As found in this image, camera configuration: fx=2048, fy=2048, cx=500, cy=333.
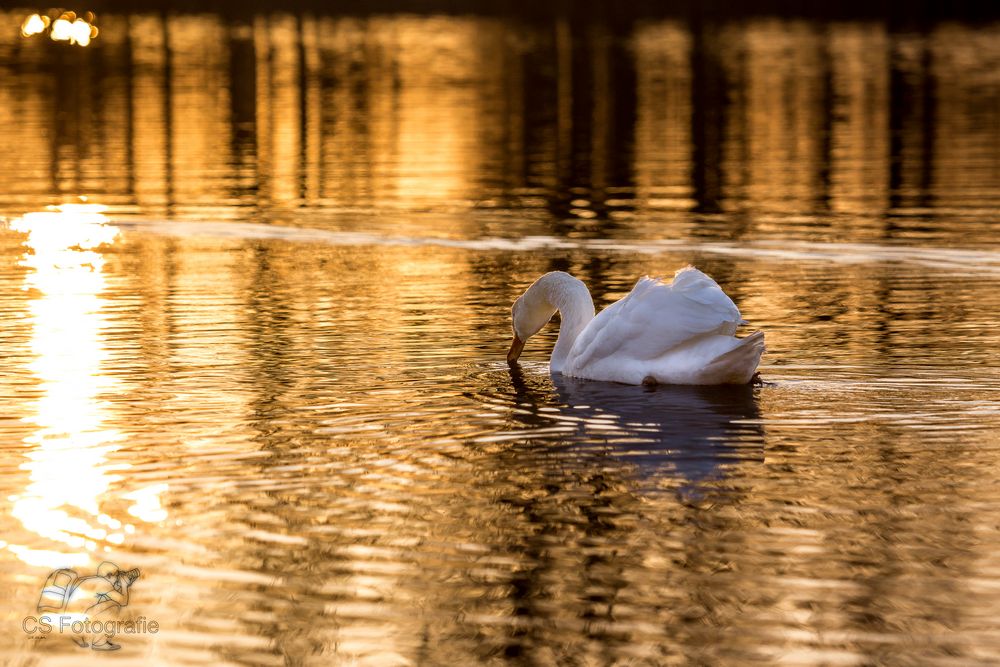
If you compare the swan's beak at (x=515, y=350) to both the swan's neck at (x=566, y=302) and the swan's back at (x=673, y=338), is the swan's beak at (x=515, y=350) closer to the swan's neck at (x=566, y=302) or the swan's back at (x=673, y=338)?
the swan's neck at (x=566, y=302)

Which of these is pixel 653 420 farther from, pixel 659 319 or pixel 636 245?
pixel 636 245

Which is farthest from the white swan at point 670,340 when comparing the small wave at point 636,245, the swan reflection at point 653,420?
the small wave at point 636,245

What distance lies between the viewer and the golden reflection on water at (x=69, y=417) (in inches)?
413

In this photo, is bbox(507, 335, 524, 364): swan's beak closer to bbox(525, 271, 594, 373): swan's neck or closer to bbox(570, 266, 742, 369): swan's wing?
bbox(525, 271, 594, 373): swan's neck

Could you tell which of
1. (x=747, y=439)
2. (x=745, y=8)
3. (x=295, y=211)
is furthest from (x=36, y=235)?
(x=745, y=8)

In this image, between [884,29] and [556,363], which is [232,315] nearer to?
[556,363]

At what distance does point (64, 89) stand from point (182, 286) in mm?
37736

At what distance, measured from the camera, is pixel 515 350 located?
628 inches

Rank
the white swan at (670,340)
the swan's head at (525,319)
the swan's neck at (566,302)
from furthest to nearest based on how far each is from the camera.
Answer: the swan's head at (525,319)
the swan's neck at (566,302)
the white swan at (670,340)

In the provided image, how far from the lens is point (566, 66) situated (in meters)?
68.8

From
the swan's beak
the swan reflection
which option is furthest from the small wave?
the swan reflection

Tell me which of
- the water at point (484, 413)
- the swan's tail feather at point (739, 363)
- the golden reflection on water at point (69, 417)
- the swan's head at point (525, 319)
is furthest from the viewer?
the swan's head at point (525, 319)

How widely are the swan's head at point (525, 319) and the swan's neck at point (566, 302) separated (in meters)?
0.06

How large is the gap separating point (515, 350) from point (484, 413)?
238 centimetres
